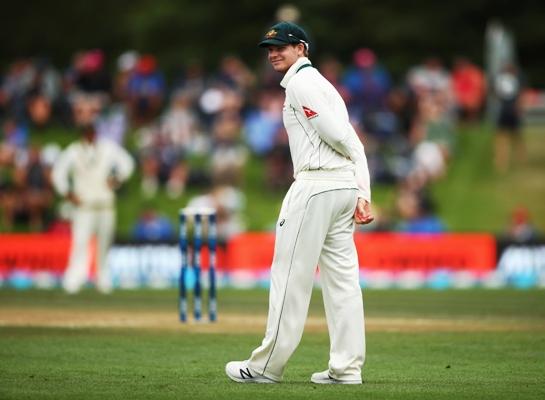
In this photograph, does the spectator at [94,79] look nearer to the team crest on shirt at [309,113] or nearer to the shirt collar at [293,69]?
the shirt collar at [293,69]

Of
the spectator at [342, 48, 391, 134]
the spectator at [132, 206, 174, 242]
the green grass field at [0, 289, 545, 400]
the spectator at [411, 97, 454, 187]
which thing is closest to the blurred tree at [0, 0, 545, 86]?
the spectator at [342, 48, 391, 134]

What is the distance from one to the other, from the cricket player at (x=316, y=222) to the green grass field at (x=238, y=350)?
28 cm

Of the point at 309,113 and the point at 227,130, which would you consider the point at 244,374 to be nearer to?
the point at 309,113

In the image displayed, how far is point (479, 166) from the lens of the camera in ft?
94.2

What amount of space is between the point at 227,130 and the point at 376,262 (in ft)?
16.2

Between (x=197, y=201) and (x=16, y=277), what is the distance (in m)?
3.56

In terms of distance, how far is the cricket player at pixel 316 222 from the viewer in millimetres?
9156

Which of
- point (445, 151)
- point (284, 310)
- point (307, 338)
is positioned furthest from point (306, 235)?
point (445, 151)

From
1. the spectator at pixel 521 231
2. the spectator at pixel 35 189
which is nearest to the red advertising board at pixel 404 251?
the spectator at pixel 521 231

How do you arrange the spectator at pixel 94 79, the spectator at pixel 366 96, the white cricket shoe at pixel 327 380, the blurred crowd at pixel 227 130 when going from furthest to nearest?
the spectator at pixel 94 79, the spectator at pixel 366 96, the blurred crowd at pixel 227 130, the white cricket shoe at pixel 327 380

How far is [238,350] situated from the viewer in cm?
1176

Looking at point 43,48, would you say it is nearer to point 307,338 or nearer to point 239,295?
point 239,295

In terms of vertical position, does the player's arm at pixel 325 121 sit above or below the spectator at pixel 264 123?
below

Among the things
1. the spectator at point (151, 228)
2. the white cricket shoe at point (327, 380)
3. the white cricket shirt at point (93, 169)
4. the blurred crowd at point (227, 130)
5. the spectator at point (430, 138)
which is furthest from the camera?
the spectator at point (430, 138)
